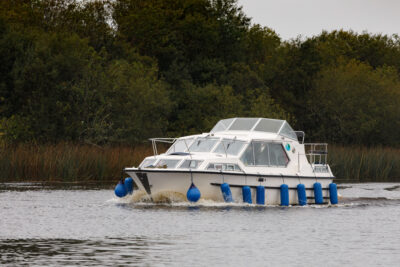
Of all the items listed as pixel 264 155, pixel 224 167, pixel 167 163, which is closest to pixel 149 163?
pixel 167 163

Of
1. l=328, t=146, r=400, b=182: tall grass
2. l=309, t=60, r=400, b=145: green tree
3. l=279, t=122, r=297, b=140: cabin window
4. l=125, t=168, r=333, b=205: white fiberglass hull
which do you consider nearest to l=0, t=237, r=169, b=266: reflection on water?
l=125, t=168, r=333, b=205: white fiberglass hull

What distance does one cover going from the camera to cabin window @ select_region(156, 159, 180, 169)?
3031 cm

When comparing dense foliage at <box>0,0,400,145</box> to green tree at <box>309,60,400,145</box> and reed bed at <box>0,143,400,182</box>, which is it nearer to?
green tree at <box>309,60,400,145</box>

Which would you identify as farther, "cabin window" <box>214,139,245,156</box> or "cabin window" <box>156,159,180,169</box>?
"cabin window" <box>214,139,245,156</box>

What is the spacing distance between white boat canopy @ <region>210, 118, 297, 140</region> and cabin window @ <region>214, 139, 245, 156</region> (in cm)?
173

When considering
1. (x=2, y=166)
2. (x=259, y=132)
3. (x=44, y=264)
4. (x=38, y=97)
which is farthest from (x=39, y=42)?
(x=44, y=264)

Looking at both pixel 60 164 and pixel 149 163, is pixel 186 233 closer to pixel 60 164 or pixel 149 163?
pixel 149 163

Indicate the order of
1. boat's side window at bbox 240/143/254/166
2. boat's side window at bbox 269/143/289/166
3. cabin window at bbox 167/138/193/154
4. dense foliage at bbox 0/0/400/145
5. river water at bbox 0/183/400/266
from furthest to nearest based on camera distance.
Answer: dense foliage at bbox 0/0/400/145 → cabin window at bbox 167/138/193/154 → boat's side window at bbox 269/143/289/166 → boat's side window at bbox 240/143/254/166 → river water at bbox 0/183/400/266

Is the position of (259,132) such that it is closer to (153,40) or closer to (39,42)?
(39,42)

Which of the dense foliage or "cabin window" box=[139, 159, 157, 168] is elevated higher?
the dense foliage

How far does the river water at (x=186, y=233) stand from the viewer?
19.1 meters

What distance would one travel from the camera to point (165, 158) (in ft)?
101

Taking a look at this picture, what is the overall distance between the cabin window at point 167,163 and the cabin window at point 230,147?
6.45ft

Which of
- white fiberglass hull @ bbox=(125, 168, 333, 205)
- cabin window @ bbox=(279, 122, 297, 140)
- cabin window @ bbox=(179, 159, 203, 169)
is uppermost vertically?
cabin window @ bbox=(279, 122, 297, 140)
